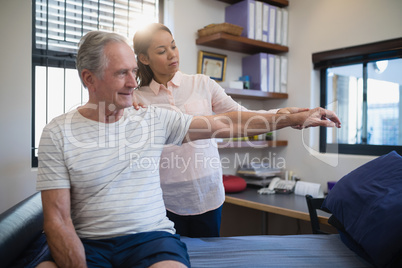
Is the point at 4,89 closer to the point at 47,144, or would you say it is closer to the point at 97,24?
the point at 97,24

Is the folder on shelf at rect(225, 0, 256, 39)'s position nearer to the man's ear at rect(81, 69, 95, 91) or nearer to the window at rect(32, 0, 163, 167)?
the window at rect(32, 0, 163, 167)

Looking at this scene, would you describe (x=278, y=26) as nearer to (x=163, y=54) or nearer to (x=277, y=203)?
(x=277, y=203)

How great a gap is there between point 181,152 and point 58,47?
136cm

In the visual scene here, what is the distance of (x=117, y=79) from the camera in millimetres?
1230

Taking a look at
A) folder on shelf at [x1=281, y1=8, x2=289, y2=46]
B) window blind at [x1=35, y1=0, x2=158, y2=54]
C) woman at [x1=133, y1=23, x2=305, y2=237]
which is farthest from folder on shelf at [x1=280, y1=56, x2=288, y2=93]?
woman at [x1=133, y1=23, x2=305, y2=237]

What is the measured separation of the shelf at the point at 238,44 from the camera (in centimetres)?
277

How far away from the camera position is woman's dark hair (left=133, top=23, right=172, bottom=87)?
1.72 meters

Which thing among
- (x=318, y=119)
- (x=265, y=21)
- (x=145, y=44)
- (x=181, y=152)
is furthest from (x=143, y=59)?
(x=265, y=21)

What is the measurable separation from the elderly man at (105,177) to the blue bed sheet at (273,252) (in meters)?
0.37

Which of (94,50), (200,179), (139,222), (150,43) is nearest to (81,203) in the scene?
(139,222)

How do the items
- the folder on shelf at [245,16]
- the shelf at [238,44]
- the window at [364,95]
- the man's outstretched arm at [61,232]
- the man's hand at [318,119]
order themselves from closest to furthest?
the man's outstretched arm at [61,232] → the man's hand at [318,119] → the window at [364,95] → the shelf at [238,44] → the folder on shelf at [245,16]

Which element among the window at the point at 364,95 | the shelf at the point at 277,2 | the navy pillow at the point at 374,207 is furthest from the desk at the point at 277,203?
the shelf at the point at 277,2

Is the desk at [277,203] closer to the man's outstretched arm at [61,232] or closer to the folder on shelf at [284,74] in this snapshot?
the folder on shelf at [284,74]

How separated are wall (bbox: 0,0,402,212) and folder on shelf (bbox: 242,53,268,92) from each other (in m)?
0.14
